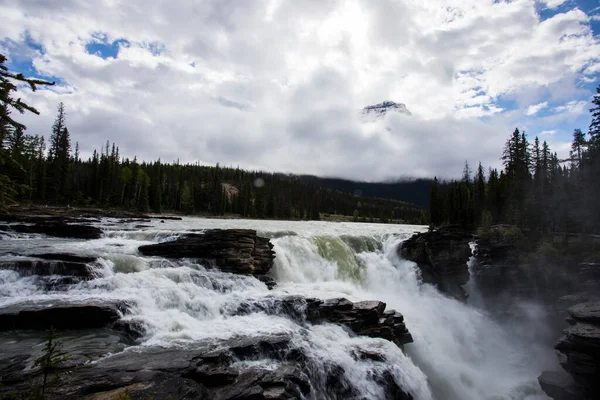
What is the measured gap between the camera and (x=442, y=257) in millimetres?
30109

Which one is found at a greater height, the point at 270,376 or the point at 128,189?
the point at 128,189

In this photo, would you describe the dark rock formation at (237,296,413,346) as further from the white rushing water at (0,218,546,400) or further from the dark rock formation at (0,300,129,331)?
the dark rock formation at (0,300,129,331)

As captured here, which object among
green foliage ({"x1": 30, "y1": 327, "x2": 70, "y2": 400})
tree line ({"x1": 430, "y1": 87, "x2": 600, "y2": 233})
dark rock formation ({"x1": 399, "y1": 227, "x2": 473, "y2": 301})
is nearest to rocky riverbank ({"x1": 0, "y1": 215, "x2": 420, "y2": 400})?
green foliage ({"x1": 30, "y1": 327, "x2": 70, "y2": 400})

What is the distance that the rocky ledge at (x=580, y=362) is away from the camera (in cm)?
1531

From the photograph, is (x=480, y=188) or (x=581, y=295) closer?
(x=581, y=295)

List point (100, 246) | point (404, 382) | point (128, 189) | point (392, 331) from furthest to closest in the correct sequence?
point (128, 189) → point (100, 246) → point (392, 331) → point (404, 382)

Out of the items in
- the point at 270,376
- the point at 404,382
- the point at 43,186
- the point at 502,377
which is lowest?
the point at 502,377

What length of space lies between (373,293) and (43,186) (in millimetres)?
63322

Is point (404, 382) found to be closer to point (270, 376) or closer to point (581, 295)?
point (270, 376)

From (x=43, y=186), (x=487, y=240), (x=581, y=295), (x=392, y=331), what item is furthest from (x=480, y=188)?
(x=43, y=186)

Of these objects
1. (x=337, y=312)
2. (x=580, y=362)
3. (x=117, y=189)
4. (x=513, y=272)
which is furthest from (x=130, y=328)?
(x=117, y=189)

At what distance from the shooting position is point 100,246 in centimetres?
2120

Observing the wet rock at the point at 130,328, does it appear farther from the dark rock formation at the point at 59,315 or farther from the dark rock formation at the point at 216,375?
the dark rock formation at the point at 216,375

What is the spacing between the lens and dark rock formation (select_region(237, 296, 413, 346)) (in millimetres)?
14898
